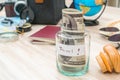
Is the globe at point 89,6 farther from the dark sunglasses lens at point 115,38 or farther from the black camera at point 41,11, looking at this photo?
the dark sunglasses lens at point 115,38

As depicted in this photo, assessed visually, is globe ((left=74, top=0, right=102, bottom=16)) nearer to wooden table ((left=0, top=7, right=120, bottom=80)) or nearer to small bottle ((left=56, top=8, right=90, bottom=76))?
wooden table ((left=0, top=7, right=120, bottom=80))

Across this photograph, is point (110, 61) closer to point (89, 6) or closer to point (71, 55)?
point (71, 55)

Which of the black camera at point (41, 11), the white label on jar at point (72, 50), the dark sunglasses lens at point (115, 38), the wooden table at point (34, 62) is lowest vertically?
the wooden table at point (34, 62)

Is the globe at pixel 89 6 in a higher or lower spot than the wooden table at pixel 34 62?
higher

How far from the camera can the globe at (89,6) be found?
1.02 m

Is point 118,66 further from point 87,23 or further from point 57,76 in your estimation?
point 87,23

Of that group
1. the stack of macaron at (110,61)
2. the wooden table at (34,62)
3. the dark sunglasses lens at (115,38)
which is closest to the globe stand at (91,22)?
the wooden table at (34,62)

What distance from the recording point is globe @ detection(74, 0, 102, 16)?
1016 millimetres

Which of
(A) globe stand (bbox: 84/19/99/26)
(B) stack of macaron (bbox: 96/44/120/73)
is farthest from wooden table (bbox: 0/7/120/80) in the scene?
(A) globe stand (bbox: 84/19/99/26)

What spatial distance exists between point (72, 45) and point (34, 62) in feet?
0.55

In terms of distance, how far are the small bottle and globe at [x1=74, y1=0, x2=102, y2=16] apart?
42 cm

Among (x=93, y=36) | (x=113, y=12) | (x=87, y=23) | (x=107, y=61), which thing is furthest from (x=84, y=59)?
(x=113, y=12)

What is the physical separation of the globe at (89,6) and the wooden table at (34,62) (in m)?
0.14

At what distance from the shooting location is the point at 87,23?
107cm
